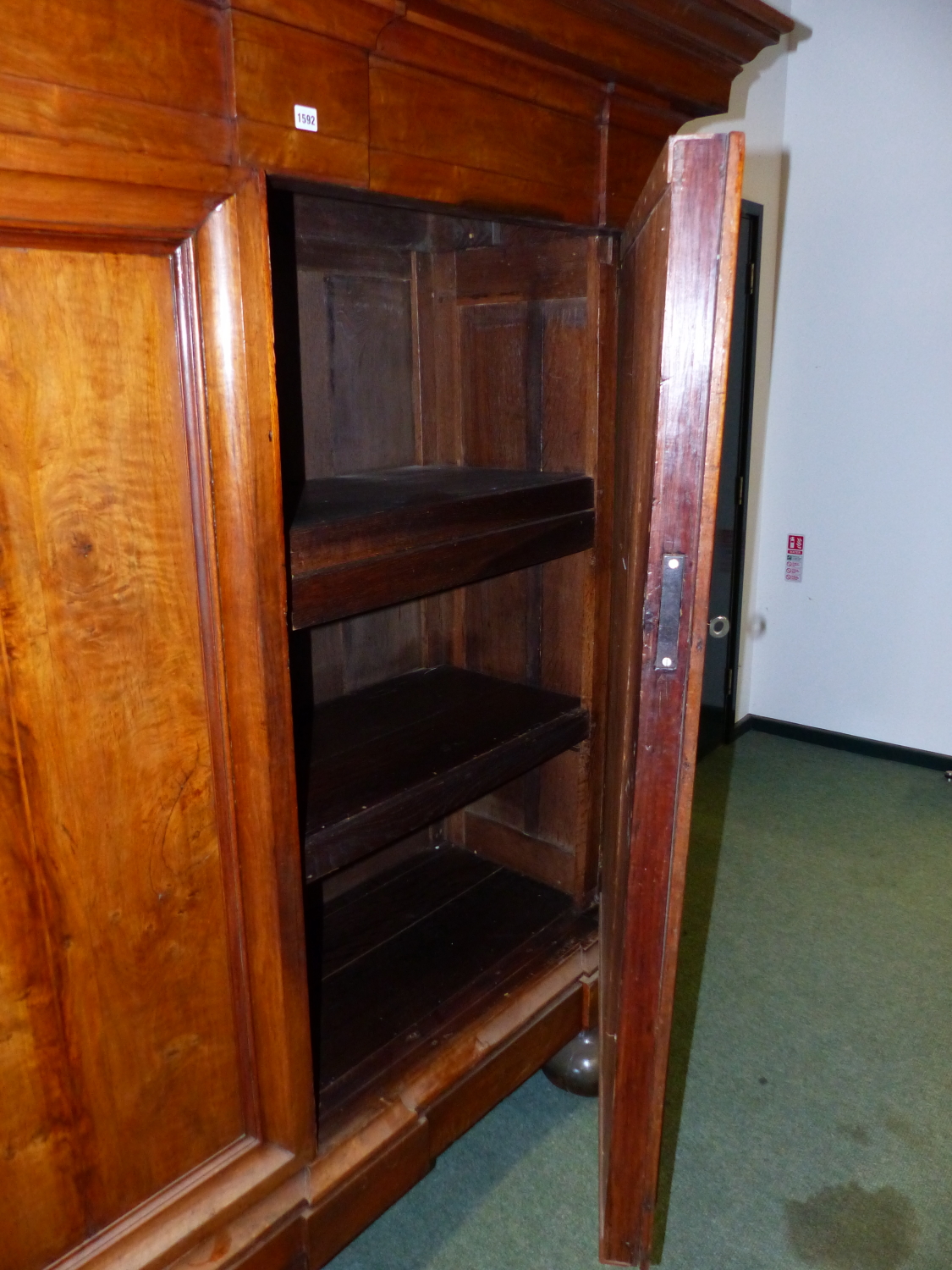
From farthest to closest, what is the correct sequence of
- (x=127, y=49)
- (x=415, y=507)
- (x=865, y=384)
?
(x=865, y=384)
(x=415, y=507)
(x=127, y=49)

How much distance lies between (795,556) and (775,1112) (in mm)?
2086

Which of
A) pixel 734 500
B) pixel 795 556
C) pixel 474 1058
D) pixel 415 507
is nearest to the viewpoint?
pixel 415 507

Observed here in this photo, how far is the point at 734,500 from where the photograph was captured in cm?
Result: 327

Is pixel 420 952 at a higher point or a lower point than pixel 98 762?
lower

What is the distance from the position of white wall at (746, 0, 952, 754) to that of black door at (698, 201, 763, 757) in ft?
0.53

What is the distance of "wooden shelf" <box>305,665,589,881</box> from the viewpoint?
51.5 inches

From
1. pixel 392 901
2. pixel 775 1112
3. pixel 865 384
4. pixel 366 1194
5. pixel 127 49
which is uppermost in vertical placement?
pixel 127 49

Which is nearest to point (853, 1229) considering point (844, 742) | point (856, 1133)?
point (856, 1133)

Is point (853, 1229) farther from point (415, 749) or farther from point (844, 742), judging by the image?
point (844, 742)

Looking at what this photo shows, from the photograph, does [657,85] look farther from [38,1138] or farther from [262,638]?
[38,1138]

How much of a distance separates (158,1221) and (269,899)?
411mm

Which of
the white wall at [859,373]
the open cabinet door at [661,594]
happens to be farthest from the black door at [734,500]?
the open cabinet door at [661,594]

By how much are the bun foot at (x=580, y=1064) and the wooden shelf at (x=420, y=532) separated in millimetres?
915

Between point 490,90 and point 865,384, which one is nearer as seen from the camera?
point 490,90
